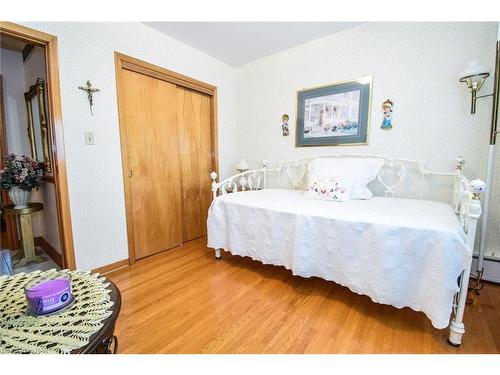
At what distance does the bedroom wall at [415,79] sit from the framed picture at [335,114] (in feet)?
0.21

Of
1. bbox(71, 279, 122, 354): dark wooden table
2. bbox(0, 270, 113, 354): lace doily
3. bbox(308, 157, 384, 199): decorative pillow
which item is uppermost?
bbox(308, 157, 384, 199): decorative pillow

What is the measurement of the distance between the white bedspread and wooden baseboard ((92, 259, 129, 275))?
1.01 meters

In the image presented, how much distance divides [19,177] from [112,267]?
42.2 inches

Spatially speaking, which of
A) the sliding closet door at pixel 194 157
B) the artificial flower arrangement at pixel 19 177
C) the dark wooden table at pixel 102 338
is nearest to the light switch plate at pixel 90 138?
the artificial flower arrangement at pixel 19 177

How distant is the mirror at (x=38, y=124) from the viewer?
205 centimetres

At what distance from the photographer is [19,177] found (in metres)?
1.89

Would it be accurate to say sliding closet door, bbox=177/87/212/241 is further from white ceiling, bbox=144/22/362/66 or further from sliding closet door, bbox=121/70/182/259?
white ceiling, bbox=144/22/362/66

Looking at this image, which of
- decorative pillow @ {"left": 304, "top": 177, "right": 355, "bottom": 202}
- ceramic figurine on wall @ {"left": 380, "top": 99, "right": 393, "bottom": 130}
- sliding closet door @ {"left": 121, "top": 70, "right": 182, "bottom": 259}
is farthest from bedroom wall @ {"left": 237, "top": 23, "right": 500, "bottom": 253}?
sliding closet door @ {"left": 121, "top": 70, "right": 182, "bottom": 259}

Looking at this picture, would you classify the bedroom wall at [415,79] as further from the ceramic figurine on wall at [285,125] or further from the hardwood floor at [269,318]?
the hardwood floor at [269,318]

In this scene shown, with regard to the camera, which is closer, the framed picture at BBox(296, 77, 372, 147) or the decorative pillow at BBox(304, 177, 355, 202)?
the decorative pillow at BBox(304, 177, 355, 202)

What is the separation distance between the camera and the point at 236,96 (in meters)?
3.04

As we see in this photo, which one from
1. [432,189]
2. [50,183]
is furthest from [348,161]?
[50,183]

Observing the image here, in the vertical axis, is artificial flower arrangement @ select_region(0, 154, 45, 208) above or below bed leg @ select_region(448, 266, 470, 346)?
above

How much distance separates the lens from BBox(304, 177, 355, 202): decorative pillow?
1823mm
